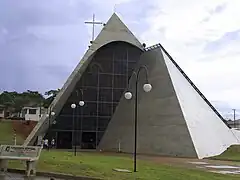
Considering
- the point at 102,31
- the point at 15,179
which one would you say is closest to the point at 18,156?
the point at 15,179

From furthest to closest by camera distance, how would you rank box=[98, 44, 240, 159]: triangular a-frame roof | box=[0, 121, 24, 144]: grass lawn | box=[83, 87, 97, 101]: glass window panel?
box=[0, 121, 24, 144]: grass lawn, box=[83, 87, 97, 101]: glass window panel, box=[98, 44, 240, 159]: triangular a-frame roof

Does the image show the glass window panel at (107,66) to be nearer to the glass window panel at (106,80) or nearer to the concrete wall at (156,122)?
the glass window panel at (106,80)

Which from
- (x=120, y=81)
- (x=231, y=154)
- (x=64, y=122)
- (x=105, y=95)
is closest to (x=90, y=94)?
(x=105, y=95)

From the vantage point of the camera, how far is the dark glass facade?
181 feet

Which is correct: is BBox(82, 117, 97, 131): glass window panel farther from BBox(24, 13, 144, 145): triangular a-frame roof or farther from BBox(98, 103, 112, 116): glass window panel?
BBox(24, 13, 144, 145): triangular a-frame roof

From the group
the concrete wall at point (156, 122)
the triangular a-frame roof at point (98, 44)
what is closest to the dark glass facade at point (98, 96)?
the triangular a-frame roof at point (98, 44)

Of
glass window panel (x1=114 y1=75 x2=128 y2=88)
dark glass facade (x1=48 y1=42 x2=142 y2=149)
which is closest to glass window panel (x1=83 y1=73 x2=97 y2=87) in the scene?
dark glass facade (x1=48 y1=42 x2=142 y2=149)

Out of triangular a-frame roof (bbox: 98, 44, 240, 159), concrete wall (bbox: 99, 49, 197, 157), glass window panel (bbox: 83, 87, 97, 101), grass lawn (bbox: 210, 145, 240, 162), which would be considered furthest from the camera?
glass window panel (bbox: 83, 87, 97, 101)

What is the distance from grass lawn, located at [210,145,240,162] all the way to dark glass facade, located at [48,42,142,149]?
18.7m

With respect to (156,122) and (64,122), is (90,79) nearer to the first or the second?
(64,122)

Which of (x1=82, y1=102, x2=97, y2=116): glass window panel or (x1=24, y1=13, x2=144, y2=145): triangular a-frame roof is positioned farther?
(x1=82, y1=102, x2=97, y2=116): glass window panel

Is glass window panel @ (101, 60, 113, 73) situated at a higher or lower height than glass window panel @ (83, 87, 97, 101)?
higher

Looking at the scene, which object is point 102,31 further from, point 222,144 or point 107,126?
point 222,144

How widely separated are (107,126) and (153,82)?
34.0 ft
